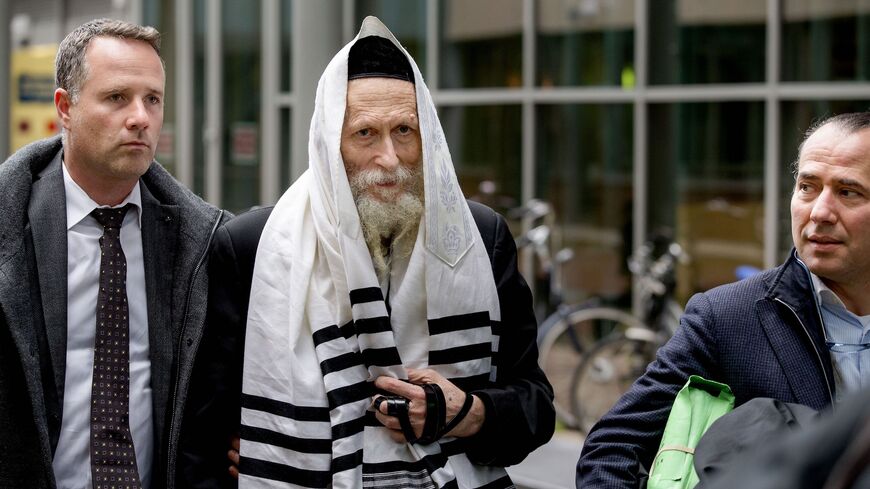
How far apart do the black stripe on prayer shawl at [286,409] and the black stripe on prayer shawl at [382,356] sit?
16 cm

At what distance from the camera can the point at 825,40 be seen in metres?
7.65

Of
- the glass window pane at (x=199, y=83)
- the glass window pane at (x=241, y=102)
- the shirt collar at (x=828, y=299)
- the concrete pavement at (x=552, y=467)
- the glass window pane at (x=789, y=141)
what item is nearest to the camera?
the shirt collar at (x=828, y=299)

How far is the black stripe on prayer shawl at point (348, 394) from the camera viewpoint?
2.92 m

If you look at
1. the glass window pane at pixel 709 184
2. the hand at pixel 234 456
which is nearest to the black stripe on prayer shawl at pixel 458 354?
the hand at pixel 234 456

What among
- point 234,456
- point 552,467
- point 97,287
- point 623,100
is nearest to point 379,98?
point 97,287

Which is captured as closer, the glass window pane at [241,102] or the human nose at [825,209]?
the human nose at [825,209]

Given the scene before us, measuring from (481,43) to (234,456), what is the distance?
6971mm

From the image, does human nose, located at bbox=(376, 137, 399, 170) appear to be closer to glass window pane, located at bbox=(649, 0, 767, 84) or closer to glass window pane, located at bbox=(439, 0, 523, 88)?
glass window pane, located at bbox=(649, 0, 767, 84)

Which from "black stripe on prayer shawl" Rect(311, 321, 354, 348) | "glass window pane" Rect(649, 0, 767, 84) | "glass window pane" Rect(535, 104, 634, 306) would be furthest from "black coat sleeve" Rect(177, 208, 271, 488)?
"glass window pane" Rect(535, 104, 634, 306)

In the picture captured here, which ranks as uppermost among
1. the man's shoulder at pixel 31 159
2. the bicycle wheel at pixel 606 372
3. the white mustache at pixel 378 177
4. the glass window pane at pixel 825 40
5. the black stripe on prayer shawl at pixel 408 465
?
the glass window pane at pixel 825 40

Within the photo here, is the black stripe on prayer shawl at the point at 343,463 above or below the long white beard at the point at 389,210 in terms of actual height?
below

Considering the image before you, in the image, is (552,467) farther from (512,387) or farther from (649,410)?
(649,410)

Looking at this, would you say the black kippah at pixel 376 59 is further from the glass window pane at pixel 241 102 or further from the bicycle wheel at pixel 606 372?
the glass window pane at pixel 241 102

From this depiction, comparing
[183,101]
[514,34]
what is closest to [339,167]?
[514,34]
